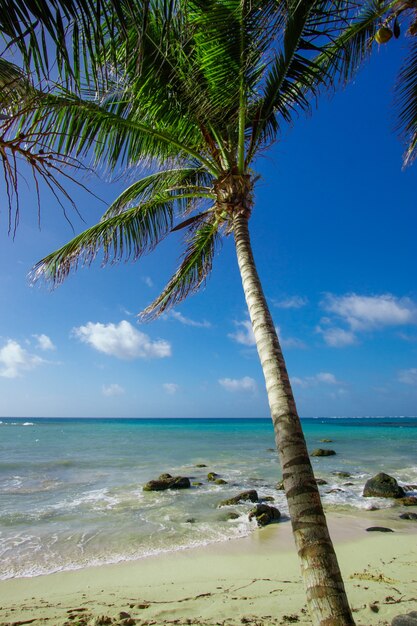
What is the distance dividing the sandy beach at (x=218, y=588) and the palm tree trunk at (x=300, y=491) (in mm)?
2026

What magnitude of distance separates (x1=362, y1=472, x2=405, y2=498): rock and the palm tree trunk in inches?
361

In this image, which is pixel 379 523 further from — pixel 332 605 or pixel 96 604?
pixel 332 605

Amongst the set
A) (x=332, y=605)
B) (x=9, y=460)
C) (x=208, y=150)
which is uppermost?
(x=208, y=150)

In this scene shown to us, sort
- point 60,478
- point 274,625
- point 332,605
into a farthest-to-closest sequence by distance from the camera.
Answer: point 60,478
point 274,625
point 332,605

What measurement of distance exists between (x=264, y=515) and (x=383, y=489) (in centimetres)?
435

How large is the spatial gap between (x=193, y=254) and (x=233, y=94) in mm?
2987

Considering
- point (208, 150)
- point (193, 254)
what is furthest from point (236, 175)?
point (193, 254)

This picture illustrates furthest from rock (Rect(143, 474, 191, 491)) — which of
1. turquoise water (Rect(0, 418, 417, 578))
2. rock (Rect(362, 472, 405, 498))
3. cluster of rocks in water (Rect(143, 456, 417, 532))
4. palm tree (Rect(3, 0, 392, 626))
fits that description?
palm tree (Rect(3, 0, 392, 626))

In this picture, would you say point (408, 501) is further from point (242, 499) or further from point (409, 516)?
point (242, 499)

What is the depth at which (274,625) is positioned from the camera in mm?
3818

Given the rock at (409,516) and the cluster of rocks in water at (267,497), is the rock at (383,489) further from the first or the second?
the rock at (409,516)

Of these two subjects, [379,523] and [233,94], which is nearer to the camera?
[233,94]

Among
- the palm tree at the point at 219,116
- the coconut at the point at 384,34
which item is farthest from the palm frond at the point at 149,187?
the coconut at the point at 384,34

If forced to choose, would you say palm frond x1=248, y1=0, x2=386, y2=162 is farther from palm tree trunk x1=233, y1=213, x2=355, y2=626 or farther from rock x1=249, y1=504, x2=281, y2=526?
rock x1=249, y1=504, x2=281, y2=526
